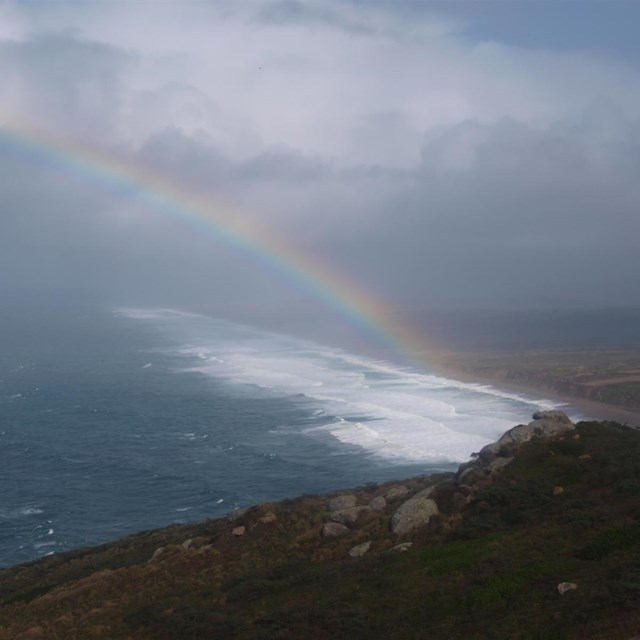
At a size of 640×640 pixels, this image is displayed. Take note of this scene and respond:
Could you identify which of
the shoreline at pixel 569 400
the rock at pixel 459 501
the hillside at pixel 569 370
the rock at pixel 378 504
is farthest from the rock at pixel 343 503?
the hillside at pixel 569 370

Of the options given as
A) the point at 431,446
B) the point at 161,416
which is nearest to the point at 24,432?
the point at 161,416

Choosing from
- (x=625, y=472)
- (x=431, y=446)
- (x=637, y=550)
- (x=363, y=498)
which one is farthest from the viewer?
(x=431, y=446)

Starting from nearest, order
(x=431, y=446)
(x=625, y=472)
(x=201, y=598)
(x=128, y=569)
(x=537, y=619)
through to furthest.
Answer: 1. (x=537, y=619)
2. (x=201, y=598)
3. (x=625, y=472)
4. (x=128, y=569)
5. (x=431, y=446)

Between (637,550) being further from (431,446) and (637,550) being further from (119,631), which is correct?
(431,446)

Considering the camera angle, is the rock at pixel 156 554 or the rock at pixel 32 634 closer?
the rock at pixel 32 634

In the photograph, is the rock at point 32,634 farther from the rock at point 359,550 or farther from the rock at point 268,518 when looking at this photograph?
Answer: the rock at point 359,550

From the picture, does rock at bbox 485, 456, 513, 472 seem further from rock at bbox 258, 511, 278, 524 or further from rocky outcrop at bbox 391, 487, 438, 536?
rock at bbox 258, 511, 278, 524
